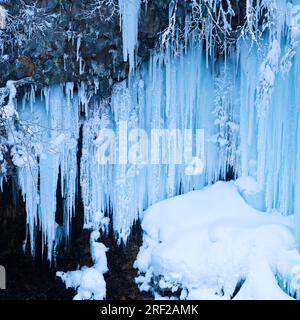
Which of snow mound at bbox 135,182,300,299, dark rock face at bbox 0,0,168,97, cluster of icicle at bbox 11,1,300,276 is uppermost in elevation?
dark rock face at bbox 0,0,168,97

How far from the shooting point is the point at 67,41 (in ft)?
12.5

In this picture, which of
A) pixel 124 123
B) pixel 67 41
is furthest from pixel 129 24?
pixel 124 123

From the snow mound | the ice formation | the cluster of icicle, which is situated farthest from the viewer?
the cluster of icicle

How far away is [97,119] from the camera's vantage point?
4457 mm

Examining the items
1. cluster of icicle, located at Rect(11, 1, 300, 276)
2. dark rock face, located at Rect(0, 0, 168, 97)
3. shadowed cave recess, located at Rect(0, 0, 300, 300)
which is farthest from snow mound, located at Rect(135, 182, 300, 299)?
dark rock face, located at Rect(0, 0, 168, 97)

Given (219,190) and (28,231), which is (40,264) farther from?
(219,190)

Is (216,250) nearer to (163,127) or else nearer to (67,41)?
(163,127)

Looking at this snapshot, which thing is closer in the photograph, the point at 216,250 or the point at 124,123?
the point at 216,250

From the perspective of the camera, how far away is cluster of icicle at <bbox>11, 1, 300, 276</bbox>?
4.13 m

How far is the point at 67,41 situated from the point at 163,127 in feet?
3.93

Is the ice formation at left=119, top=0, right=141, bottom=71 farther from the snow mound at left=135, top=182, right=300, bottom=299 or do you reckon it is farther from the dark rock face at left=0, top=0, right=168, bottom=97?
the snow mound at left=135, top=182, right=300, bottom=299

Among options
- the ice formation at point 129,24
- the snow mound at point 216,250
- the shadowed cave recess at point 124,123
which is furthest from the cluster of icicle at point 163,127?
the ice formation at point 129,24

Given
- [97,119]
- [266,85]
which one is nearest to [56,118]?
[97,119]

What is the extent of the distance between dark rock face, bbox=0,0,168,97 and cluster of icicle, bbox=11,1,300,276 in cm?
24
